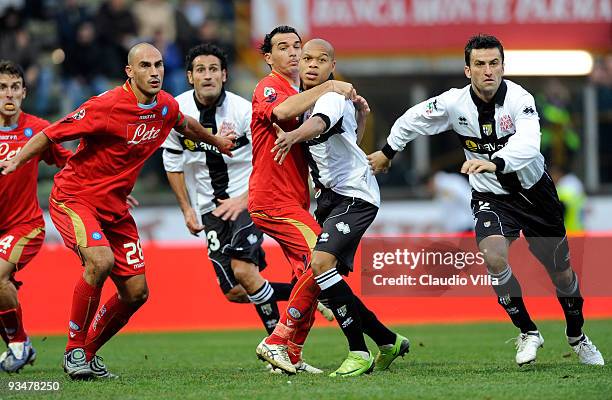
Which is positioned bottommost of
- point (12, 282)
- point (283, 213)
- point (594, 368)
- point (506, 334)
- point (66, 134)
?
point (506, 334)

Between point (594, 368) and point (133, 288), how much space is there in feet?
11.9

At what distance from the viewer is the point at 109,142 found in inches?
335

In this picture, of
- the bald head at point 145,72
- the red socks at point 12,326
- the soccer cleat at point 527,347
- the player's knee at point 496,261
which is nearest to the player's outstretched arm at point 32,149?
the bald head at point 145,72

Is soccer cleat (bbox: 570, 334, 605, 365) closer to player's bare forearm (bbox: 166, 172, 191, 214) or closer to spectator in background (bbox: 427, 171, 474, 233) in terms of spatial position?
player's bare forearm (bbox: 166, 172, 191, 214)

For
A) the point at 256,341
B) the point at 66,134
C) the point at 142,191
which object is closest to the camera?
the point at 66,134

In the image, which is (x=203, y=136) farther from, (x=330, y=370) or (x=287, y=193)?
(x=330, y=370)

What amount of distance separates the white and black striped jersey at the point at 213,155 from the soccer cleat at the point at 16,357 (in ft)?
6.67

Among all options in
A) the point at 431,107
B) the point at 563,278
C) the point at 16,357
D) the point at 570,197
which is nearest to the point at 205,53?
the point at 431,107

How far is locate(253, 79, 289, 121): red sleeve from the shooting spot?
8289 mm

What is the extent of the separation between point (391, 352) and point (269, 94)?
7.42 feet

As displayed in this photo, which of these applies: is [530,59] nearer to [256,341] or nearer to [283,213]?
[256,341]

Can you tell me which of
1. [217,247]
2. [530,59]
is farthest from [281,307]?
[530,59]

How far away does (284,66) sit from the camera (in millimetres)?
8727

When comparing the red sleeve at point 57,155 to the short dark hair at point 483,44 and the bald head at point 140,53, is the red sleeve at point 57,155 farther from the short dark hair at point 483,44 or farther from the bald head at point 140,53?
the short dark hair at point 483,44
